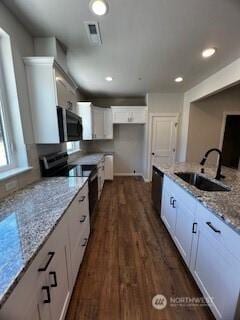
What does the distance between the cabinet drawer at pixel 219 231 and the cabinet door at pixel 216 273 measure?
12mm

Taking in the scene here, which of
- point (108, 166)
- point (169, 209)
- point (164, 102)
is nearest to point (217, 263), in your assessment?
point (169, 209)

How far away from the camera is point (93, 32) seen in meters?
1.82

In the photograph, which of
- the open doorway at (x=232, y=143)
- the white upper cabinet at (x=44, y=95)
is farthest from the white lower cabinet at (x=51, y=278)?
the open doorway at (x=232, y=143)

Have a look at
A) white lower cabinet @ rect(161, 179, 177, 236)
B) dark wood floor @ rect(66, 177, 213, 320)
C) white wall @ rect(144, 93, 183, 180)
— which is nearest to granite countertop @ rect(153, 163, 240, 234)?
white lower cabinet @ rect(161, 179, 177, 236)

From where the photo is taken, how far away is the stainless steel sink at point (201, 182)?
189cm

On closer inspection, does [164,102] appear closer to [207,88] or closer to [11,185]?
[207,88]

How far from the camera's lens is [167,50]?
224 centimetres

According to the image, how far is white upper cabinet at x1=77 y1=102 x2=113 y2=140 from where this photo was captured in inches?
162

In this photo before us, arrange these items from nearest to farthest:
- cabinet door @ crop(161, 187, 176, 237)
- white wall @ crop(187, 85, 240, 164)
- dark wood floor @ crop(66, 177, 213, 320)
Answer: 1. dark wood floor @ crop(66, 177, 213, 320)
2. cabinet door @ crop(161, 187, 176, 237)
3. white wall @ crop(187, 85, 240, 164)

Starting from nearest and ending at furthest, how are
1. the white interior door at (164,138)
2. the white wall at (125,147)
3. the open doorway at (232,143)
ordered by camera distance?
the white interior door at (164,138) → the open doorway at (232,143) → the white wall at (125,147)

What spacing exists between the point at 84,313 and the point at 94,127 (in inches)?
152

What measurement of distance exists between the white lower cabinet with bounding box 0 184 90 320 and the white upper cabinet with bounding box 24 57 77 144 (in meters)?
0.91

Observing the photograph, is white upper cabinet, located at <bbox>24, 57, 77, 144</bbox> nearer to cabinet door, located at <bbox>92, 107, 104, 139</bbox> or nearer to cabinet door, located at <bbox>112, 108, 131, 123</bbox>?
cabinet door, located at <bbox>92, 107, 104, 139</bbox>

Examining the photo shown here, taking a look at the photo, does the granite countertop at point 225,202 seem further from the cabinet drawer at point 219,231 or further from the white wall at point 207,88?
the white wall at point 207,88
